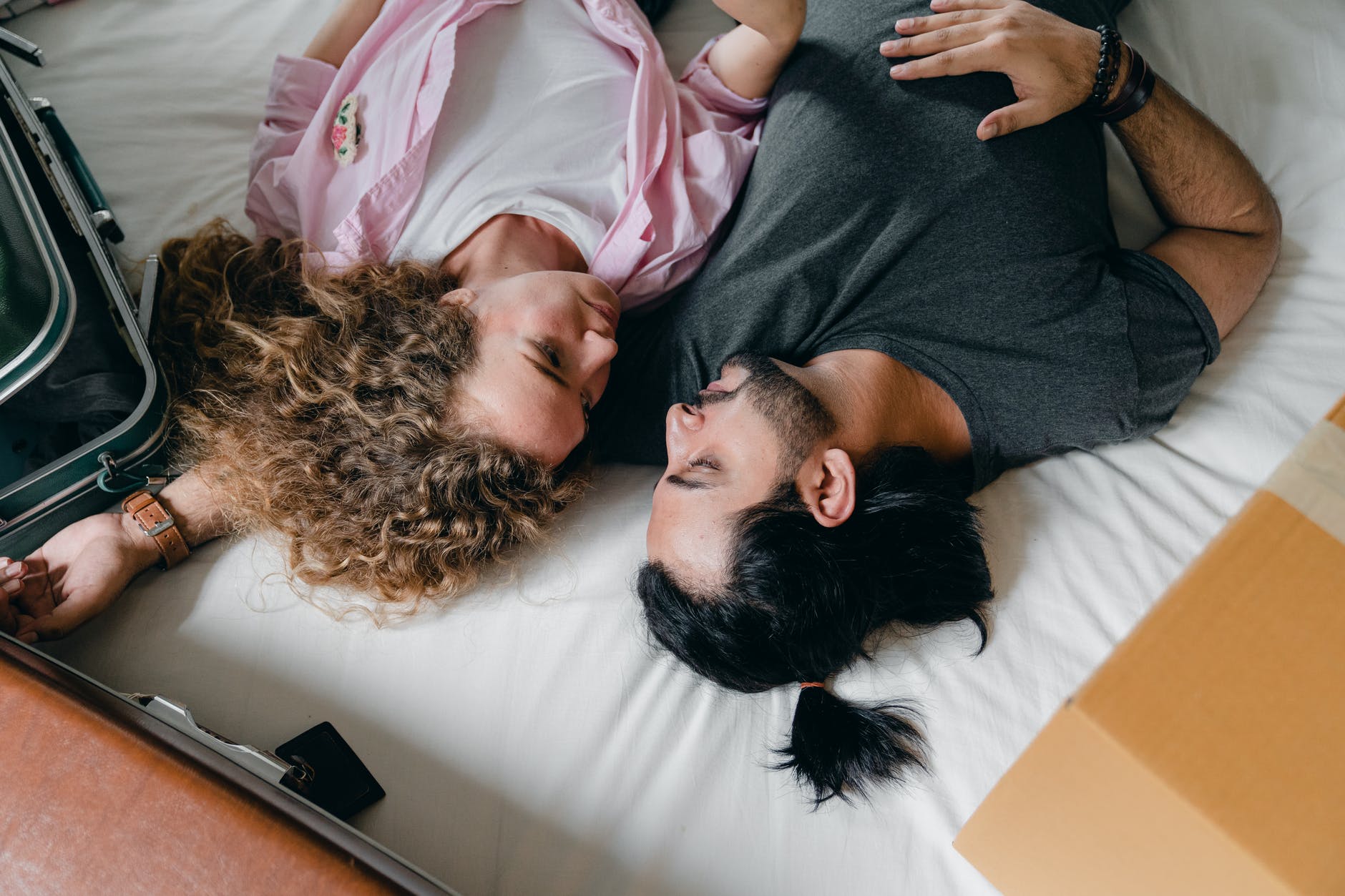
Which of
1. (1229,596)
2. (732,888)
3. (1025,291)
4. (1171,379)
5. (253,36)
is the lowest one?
(732,888)

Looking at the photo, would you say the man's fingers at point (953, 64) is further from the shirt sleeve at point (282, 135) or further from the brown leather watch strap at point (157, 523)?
the brown leather watch strap at point (157, 523)

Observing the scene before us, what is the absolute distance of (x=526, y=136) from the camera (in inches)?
49.7

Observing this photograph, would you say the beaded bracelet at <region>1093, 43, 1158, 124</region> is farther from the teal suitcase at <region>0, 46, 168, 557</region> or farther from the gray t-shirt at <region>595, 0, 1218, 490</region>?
the teal suitcase at <region>0, 46, 168, 557</region>

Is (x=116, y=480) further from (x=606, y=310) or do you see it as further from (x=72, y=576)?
(x=606, y=310)

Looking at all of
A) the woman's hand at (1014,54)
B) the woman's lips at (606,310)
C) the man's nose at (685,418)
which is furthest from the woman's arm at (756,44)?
the man's nose at (685,418)

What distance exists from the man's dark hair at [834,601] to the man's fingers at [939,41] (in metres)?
0.56

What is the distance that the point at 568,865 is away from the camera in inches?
33.8

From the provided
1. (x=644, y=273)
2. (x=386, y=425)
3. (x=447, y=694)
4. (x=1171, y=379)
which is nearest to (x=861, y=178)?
(x=644, y=273)

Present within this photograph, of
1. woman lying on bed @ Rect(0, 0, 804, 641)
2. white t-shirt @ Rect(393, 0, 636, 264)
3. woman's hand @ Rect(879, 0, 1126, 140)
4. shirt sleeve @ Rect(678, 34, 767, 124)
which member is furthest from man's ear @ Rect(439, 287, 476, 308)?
woman's hand @ Rect(879, 0, 1126, 140)

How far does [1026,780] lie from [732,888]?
0.40 metres

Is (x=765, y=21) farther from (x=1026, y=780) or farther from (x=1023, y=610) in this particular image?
(x=1026, y=780)

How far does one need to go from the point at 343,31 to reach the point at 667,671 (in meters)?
1.22

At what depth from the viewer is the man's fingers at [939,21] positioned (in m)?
1.10

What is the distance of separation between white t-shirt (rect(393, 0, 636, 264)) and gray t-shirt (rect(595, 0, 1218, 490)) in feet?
0.77
